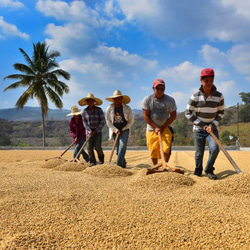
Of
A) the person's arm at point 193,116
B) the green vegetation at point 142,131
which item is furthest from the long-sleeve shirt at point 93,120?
the green vegetation at point 142,131

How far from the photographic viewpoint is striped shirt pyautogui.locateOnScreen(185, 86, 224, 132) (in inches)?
128

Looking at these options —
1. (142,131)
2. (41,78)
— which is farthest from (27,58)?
(142,131)

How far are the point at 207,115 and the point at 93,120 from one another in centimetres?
230

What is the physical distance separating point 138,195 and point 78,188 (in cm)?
71

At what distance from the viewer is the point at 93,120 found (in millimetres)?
4734

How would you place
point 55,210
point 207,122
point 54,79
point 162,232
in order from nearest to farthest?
point 162,232, point 55,210, point 207,122, point 54,79

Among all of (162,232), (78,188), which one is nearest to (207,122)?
(78,188)

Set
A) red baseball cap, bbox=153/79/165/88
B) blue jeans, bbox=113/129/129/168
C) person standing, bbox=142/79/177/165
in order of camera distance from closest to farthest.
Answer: red baseball cap, bbox=153/79/165/88
person standing, bbox=142/79/177/165
blue jeans, bbox=113/129/129/168

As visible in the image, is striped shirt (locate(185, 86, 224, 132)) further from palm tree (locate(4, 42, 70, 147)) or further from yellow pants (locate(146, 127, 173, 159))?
palm tree (locate(4, 42, 70, 147))

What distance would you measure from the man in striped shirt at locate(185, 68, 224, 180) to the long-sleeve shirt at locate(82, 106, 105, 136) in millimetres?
1956

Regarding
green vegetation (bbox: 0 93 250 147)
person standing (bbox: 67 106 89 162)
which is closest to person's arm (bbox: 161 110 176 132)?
person standing (bbox: 67 106 89 162)

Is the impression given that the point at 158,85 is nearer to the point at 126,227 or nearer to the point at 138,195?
the point at 138,195

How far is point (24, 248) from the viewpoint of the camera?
1.36 meters

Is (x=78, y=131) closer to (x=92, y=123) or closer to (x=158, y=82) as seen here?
(x=92, y=123)
